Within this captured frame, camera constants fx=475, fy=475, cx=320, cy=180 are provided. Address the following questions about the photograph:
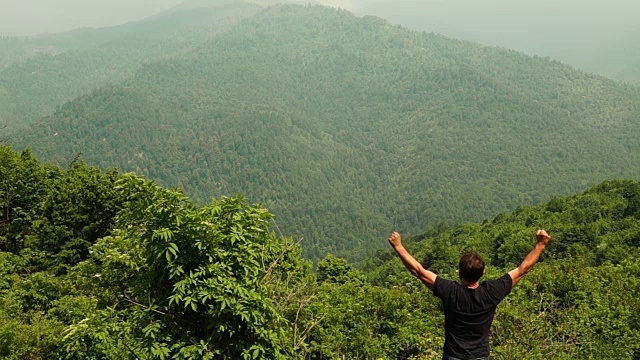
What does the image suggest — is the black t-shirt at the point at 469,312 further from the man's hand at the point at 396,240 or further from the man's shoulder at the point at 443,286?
the man's hand at the point at 396,240

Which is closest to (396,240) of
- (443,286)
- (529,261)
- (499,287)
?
(443,286)

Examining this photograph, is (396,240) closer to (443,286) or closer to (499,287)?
(443,286)

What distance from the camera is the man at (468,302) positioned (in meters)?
4.97

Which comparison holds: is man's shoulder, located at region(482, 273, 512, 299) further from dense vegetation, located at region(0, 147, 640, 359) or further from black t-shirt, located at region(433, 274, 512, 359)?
dense vegetation, located at region(0, 147, 640, 359)

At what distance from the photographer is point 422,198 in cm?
18975

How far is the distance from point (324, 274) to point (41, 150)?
191850 millimetres

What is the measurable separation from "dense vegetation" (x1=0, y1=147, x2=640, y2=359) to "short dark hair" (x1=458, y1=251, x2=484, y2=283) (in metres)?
3.53

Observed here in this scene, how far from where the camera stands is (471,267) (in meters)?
4.94

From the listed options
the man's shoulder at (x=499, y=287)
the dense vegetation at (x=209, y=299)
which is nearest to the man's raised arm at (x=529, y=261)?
the man's shoulder at (x=499, y=287)

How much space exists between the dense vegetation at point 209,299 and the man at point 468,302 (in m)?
3.20

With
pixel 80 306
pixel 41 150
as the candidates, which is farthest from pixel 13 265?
pixel 41 150

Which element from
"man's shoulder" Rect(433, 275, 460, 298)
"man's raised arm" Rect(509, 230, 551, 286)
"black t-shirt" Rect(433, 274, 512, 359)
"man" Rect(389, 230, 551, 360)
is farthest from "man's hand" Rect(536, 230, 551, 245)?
"man's shoulder" Rect(433, 275, 460, 298)

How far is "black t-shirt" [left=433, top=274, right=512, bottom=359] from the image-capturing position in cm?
497

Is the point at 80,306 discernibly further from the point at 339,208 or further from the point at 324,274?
the point at 339,208
